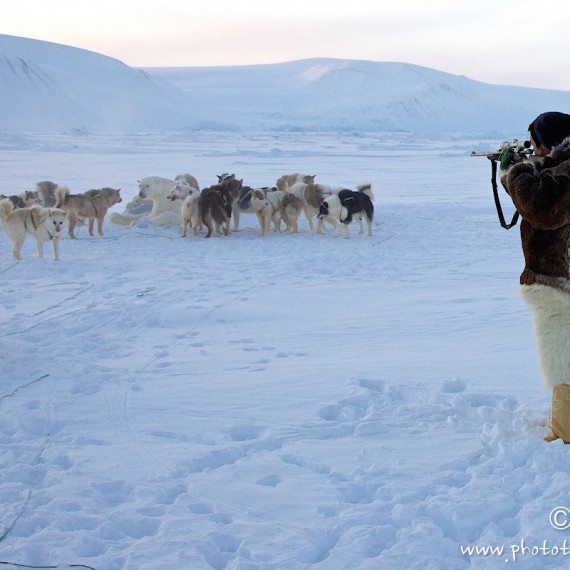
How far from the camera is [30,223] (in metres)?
9.01

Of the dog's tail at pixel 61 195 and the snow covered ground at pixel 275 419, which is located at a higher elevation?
the dog's tail at pixel 61 195

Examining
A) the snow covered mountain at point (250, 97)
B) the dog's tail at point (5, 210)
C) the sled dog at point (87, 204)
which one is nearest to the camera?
the dog's tail at point (5, 210)

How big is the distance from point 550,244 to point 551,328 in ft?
1.20

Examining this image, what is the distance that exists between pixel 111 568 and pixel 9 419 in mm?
1653

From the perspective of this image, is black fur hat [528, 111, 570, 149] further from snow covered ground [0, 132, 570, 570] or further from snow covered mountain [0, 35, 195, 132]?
snow covered mountain [0, 35, 195, 132]

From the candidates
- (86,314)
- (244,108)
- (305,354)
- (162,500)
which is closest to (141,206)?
(86,314)

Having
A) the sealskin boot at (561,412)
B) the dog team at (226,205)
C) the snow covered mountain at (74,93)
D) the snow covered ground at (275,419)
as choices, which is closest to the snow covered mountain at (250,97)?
the snow covered mountain at (74,93)

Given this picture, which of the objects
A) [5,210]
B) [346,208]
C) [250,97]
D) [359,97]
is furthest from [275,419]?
Answer: [359,97]

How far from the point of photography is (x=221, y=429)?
379 centimetres

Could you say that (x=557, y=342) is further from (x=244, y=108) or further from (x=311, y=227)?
(x=244, y=108)

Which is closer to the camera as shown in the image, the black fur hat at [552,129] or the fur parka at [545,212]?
the fur parka at [545,212]

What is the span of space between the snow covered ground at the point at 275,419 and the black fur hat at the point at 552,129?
4.21ft

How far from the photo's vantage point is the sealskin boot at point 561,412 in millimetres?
3239

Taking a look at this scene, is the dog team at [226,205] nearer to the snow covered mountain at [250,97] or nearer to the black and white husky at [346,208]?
the black and white husky at [346,208]
